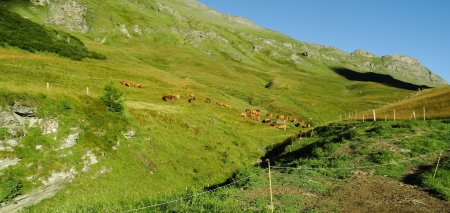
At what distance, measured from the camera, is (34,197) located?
34.1 meters

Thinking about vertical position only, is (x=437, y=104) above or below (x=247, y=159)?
above

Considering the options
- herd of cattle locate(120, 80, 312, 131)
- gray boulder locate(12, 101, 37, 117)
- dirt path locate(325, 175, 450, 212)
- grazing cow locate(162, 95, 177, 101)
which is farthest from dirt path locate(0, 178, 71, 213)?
herd of cattle locate(120, 80, 312, 131)

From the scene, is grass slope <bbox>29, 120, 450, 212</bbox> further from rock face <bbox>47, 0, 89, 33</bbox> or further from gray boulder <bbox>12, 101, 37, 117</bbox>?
rock face <bbox>47, 0, 89, 33</bbox>

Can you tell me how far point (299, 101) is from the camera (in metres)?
128

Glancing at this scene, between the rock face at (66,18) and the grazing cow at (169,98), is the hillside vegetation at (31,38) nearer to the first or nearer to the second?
the grazing cow at (169,98)

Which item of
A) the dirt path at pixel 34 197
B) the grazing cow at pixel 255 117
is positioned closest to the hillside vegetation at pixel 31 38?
the grazing cow at pixel 255 117

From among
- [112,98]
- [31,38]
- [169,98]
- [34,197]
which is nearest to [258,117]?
[169,98]

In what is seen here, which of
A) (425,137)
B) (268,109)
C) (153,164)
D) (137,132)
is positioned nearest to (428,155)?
(425,137)

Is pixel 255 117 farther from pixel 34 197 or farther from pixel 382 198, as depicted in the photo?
pixel 382 198

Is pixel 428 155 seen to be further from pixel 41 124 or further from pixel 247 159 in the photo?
pixel 41 124

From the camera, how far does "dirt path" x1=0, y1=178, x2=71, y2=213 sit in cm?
3175

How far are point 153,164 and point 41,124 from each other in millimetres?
13454

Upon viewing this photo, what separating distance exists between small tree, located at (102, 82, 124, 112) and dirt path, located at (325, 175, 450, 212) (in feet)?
105

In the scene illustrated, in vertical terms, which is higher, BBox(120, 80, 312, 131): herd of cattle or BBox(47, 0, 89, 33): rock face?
BBox(47, 0, 89, 33): rock face
